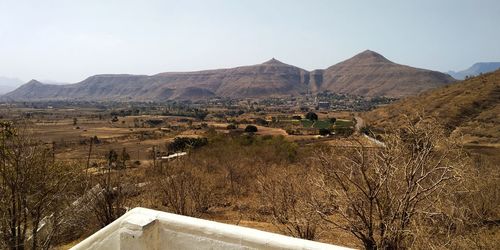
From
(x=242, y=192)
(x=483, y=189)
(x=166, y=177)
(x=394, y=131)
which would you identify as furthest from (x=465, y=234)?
(x=242, y=192)

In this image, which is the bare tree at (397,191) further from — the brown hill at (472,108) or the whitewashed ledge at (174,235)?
the brown hill at (472,108)

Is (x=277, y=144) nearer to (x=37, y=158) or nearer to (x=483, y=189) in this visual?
(x=483, y=189)

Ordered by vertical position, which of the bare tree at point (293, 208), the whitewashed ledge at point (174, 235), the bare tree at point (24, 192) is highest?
the whitewashed ledge at point (174, 235)

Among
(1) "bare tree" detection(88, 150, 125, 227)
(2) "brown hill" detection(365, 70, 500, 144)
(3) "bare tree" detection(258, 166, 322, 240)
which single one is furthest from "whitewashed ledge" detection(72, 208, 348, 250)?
(2) "brown hill" detection(365, 70, 500, 144)

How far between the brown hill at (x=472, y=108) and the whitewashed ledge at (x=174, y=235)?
35.3 meters

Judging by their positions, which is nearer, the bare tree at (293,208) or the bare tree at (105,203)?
the bare tree at (293,208)

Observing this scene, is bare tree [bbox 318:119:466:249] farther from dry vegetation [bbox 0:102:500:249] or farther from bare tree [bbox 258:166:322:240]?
bare tree [bbox 258:166:322:240]

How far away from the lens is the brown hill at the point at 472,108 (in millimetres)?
39188

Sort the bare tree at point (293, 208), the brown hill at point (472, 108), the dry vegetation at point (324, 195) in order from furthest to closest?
the brown hill at point (472, 108) < the bare tree at point (293, 208) < the dry vegetation at point (324, 195)

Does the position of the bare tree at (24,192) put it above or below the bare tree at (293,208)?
above

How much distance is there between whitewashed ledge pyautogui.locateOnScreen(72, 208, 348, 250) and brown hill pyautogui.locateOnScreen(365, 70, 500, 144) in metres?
35.3

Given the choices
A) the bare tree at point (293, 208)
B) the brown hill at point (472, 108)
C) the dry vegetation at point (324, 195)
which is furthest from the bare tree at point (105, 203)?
the brown hill at point (472, 108)

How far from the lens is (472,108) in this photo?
147 ft

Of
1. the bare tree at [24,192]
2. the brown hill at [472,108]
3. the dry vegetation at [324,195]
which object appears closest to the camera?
the dry vegetation at [324,195]
